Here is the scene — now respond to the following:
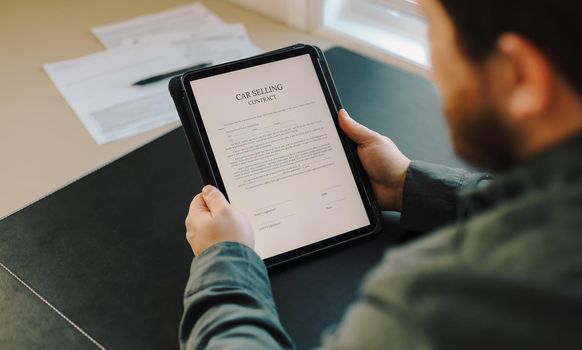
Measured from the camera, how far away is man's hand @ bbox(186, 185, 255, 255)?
739mm

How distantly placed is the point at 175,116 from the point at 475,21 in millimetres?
698

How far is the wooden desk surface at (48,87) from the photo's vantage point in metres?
0.98

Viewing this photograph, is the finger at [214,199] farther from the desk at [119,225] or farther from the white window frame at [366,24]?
the white window frame at [366,24]

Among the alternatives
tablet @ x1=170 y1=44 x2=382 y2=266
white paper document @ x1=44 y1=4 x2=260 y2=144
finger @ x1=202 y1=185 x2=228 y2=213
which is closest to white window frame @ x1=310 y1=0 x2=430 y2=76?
white paper document @ x1=44 y1=4 x2=260 y2=144

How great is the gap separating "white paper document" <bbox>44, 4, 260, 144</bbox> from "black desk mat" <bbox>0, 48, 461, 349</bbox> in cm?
10

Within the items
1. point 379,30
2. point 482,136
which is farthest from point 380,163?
point 379,30

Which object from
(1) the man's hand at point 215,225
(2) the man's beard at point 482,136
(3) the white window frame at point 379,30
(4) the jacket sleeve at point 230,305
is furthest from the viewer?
(3) the white window frame at point 379,30

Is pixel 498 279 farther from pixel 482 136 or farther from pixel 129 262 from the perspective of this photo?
pixel 129 262

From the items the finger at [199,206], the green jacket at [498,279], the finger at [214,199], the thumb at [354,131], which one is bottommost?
the thumb at [354,131]

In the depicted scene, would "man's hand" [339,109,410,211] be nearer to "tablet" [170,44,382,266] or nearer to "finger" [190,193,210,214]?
"tablet" [170,44,382,266]

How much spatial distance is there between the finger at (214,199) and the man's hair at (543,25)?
401 millimetres

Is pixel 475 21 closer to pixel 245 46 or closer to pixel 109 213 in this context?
pixel 109 213

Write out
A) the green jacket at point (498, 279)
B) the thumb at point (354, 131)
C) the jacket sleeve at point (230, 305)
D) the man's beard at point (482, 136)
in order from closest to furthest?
the green jacket at point (498, 279)
the man's beard at point (482, 136)
the jacket sleeve at point (230, 305)
the thumb at point (354, 131)

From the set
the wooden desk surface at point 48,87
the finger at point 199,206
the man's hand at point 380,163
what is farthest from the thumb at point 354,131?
the wooden desk surface at point 48,87
